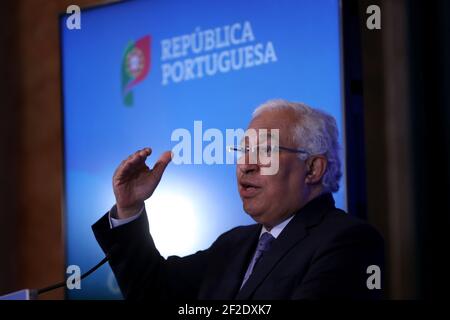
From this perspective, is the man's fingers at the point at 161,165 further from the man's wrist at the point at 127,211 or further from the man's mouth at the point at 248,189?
the man's mouth at the point at 248,189

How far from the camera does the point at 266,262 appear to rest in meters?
1.33

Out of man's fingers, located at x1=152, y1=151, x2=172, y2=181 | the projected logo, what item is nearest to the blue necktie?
man's fingers, located at x1=152, y1=151, x2=172, y2=181

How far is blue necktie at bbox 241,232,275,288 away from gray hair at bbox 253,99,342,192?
0.56 ft

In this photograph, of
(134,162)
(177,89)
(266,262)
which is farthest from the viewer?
(177,89)

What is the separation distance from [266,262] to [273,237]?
0.07 meters

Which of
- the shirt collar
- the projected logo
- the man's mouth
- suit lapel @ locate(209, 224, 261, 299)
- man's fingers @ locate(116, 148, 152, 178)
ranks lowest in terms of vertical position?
suit lapel @ locate(209, 224, 261, 299)

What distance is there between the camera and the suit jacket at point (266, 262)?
1.29 meters

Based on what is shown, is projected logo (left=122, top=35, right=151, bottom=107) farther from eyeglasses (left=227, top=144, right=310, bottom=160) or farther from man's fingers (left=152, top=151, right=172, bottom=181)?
eyeglasses (left=227, top=144, right=310, bottom=160)

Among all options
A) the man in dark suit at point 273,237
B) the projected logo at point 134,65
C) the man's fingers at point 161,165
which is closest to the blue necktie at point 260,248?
the man in dark suit at point 273,237

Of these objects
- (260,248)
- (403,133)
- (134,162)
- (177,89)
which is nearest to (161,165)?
(134,162)

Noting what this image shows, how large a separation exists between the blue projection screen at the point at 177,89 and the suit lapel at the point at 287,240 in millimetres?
71

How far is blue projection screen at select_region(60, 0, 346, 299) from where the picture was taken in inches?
57.1

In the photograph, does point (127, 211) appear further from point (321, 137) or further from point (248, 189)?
point (321, 137)
